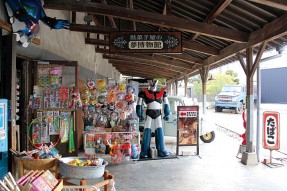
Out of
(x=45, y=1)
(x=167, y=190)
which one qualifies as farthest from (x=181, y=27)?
(x=167, y=190)

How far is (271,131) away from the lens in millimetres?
6418

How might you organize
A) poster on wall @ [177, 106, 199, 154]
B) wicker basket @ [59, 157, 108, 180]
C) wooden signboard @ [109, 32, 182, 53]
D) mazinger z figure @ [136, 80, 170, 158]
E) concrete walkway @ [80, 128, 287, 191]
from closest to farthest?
wicker basket @ [59, 157, 108, 180], concrete walkway @ [80, 128, 287, 191], wooden signboard @ [109, 32, 182, 53], mazinger z figure @ [136, 80, 170, 158], poster on wall @ [177, 106, 199, 154]

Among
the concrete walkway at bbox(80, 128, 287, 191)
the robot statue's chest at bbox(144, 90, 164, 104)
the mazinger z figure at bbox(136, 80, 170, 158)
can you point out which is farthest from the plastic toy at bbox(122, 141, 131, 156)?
the robot statue's chest at bbox(144, 90, 164, 104)

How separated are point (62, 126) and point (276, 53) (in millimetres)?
4976

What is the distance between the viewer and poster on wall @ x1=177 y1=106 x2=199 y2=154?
728 centimetres

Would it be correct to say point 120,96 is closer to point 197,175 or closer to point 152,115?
point 152,115

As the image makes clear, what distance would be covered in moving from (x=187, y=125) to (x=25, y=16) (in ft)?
15.0

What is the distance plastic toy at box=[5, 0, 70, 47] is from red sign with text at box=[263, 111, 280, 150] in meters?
5.01

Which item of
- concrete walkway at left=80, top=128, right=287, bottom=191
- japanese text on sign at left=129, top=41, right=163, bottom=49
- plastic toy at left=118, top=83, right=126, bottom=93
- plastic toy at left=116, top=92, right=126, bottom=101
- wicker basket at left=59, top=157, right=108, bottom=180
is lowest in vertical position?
concrete walkway at left=80, top=128, right=287, bottom=191

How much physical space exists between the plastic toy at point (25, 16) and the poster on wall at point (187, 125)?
3960 millimetres

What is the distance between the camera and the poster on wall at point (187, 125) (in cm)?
728

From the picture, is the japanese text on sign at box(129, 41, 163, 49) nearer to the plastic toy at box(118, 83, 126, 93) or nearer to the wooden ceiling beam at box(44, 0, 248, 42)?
the wooden ceiling beam at box(44, 0, 248, 42)

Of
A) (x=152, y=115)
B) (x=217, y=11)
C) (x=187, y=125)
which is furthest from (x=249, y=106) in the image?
(x=217, y=11)

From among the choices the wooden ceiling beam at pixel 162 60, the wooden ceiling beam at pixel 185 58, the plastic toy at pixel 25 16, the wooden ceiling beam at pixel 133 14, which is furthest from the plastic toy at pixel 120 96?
the wooden ceiling beam at pixel 162 60
